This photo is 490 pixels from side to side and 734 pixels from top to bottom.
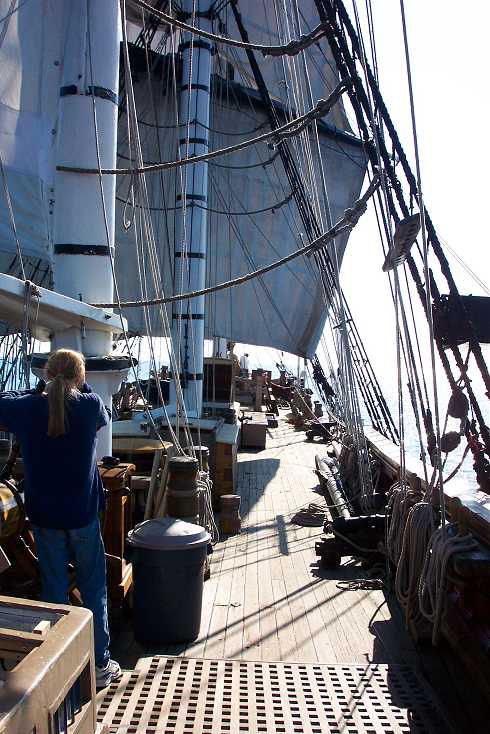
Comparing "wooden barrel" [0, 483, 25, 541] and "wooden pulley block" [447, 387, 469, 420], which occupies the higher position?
"wooden pulley block" [447, 387, 469, 420]

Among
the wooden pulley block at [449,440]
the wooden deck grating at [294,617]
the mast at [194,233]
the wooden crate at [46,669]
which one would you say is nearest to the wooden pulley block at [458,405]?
the wooden pulley block at [449,440]

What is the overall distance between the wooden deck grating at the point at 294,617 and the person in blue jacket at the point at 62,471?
24.8 inches

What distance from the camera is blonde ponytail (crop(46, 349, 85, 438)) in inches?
111

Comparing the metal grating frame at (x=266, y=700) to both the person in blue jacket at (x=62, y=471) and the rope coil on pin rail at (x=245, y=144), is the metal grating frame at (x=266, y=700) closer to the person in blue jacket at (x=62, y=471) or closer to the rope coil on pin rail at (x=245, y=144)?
the person in blue jacket at (x=62, y=471)

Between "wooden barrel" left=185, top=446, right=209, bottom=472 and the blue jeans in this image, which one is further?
"wooden barrel" left=185, top=446, right=209, bottom=472

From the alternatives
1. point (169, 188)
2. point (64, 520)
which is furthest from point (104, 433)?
point (169, 188)

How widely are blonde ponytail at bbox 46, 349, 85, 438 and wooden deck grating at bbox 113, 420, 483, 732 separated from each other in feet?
4.29

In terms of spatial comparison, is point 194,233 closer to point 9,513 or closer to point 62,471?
point 9,513

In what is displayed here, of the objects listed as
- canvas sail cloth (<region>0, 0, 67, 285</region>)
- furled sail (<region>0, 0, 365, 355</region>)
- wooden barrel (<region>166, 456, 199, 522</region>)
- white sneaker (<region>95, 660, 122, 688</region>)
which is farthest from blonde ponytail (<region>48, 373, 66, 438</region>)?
furled sail (<region>0, 0, 365, 355</region>)

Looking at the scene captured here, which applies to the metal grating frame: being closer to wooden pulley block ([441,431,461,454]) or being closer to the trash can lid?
the trash can lid

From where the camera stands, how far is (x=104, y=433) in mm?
4738

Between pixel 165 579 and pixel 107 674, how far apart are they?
0.59 meters

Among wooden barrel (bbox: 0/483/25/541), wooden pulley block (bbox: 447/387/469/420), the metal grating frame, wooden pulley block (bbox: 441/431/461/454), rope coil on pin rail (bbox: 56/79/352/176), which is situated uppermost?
rope coil on pin rail (bbox: 56/79/352/176)

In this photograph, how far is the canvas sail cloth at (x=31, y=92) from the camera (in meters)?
5.33
